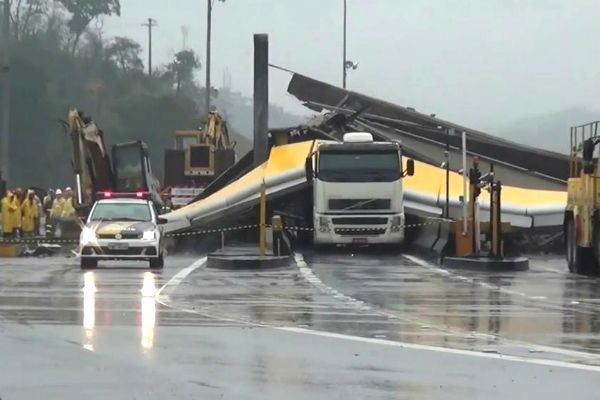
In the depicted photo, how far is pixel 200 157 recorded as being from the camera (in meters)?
55.1

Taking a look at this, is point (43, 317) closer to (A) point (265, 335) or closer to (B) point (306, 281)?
(A) point (265, 335)

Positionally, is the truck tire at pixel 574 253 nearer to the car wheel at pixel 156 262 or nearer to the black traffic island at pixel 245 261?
the black traffic island at pixel 245 261

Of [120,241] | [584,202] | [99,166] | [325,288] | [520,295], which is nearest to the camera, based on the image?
[520,295]

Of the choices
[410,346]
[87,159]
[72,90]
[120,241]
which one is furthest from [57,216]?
[72,90]

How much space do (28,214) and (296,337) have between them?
31283mm

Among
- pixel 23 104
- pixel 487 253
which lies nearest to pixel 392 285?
pixel 487 253

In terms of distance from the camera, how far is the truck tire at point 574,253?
97.8 feet

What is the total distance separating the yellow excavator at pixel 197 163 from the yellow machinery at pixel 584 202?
74.4 ft

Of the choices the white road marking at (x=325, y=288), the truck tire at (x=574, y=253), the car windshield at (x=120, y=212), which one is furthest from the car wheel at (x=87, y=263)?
the truck tire at (x=574, y=253)

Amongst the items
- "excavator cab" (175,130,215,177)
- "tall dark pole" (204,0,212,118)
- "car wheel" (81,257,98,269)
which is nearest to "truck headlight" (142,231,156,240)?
"car wheel" (81,257,98,269)

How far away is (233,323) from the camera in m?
17.3

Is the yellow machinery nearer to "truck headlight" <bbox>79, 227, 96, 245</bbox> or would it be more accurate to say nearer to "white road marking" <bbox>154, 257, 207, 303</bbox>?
"white road marking" <bbox>154, 257, 207, 303</bbox>

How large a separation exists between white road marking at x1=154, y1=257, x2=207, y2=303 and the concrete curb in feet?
1.67

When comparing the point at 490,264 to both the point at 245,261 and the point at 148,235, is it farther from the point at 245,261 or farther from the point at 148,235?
the point at 148,235
